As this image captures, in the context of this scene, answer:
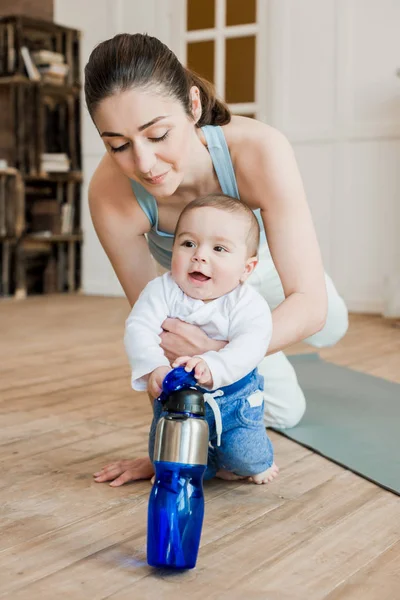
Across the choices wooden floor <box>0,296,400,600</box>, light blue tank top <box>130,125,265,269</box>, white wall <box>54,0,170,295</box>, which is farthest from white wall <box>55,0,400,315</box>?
light blue tank top <box>130,125,265,269</box>

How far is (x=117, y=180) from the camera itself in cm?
166

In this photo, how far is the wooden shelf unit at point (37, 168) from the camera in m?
5.07

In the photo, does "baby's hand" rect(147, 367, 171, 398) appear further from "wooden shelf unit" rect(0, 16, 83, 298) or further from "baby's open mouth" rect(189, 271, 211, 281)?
"wooden shelf unit" rect(0, 16, 83, 298)

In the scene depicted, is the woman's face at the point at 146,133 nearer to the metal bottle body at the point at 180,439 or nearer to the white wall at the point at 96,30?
the metal bottle body at the point at 180,439

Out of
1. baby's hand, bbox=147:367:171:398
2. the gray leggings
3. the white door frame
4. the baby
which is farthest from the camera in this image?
the white door frame

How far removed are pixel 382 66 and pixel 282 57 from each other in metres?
0.62

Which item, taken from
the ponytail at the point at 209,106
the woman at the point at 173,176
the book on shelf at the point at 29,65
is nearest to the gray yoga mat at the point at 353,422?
the woman at the point at 173,176

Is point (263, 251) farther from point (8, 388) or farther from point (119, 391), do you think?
point (8, 388)

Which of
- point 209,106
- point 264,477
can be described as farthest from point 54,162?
point 264,477

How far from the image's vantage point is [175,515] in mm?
1112

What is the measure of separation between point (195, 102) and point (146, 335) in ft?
1.55

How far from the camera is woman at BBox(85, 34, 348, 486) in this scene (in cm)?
134

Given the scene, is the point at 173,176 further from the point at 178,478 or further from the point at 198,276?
the point at 178,478

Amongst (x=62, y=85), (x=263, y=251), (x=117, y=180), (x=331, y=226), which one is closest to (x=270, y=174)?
(x=117, y=180)
